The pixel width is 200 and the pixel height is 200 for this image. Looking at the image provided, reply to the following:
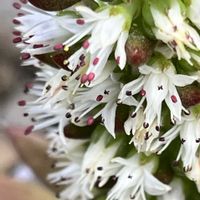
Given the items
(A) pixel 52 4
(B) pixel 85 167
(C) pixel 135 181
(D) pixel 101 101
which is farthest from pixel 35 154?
(A) pixel 52 4

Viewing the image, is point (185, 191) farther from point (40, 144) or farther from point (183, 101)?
point (40, 144)

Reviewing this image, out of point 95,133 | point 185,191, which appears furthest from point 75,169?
point 185,191

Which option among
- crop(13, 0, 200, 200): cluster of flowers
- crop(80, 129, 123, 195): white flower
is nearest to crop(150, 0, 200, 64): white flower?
crop(13, 0, 200, 200): cluster of flowers

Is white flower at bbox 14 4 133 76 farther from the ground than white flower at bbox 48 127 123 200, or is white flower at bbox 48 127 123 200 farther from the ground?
white flower at bbox 14 4 133 76

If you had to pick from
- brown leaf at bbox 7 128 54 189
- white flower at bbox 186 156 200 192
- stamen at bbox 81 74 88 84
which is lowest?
brown leaf at bbox 7 128 54 189

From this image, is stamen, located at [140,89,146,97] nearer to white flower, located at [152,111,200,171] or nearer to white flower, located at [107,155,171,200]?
white flower, located at [152,111,200,171]

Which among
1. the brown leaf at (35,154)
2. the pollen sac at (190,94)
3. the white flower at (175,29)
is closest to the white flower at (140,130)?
the pollen sac at (190,94)

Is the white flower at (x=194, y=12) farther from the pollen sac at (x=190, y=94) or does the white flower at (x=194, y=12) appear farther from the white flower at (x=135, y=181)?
the white flower at (x=135, y=181)
